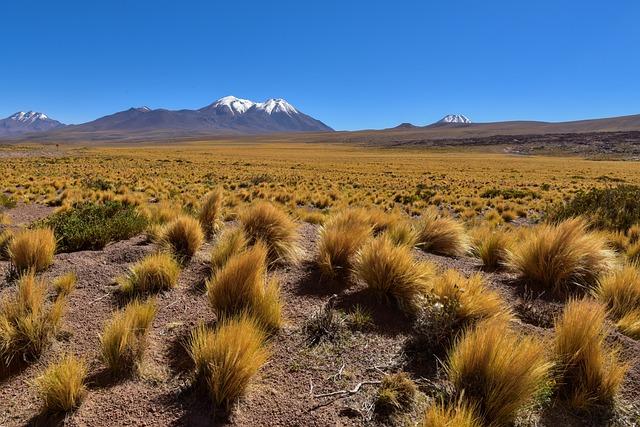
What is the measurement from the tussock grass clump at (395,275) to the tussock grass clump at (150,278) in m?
2.23

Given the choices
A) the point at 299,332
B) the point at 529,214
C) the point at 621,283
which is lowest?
the point at 529,214

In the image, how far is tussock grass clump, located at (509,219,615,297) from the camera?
5.07 m

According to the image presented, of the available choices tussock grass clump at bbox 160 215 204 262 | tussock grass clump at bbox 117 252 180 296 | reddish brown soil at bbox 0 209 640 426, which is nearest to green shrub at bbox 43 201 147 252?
tussock grass clump at bbox 160 215 204 262

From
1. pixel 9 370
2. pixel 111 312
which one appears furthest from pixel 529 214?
pixel 9 370

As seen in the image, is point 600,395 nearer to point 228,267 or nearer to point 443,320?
point 443,320

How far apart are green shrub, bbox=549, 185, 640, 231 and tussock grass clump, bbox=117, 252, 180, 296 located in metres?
8.97

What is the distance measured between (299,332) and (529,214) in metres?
14.4

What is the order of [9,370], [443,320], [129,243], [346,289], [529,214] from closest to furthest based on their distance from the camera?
1. [9,370]
2. [443,320]
3. [346,289]
4. [129,243]
5. [529,214]

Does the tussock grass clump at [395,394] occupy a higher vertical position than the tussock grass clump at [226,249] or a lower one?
lower

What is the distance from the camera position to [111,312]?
166 inches

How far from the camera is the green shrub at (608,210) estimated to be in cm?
1009

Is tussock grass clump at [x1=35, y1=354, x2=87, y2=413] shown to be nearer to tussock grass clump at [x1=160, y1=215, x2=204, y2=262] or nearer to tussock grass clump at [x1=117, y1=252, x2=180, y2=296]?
tussock grass clump at [x1=117, y1=252, x2=180, y2=296]

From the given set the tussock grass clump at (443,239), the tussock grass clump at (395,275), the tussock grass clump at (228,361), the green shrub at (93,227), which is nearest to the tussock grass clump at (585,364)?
the tussock grass clump at (395,275)

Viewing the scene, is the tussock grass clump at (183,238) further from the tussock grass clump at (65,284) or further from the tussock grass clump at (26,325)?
the tussock grass clump at (26,325)
